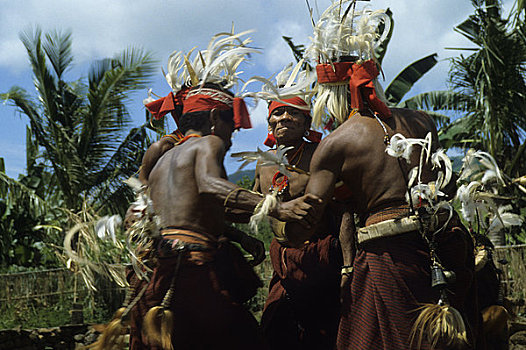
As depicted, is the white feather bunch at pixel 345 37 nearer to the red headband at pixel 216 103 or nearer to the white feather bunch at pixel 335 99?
the white feather bunch at pixel 335 99

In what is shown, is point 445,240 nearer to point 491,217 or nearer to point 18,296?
point 491,217

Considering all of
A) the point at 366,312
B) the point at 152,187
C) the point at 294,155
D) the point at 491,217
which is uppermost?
the point at 294,155

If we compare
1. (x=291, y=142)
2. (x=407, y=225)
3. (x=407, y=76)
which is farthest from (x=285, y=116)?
(x=407, y=76)

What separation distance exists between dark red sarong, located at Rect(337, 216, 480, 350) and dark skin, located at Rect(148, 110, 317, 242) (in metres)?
0.44

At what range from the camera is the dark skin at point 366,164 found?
2.95 metres

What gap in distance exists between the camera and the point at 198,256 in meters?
3.10

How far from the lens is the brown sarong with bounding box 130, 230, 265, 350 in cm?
299

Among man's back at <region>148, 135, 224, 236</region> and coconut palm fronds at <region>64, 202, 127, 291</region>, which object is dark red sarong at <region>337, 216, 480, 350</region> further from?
coconut palm fronds at <region>64, 202, 127, 291</region>

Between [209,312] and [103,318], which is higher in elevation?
[209,312]

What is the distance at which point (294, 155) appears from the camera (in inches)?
160

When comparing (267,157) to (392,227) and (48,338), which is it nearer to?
(392,227)

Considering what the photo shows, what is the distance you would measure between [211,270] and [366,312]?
0.84 meters

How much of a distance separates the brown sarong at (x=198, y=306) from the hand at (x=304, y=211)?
0.43 meters

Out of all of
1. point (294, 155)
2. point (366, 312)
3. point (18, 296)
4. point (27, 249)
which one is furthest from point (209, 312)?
point (27, 249)
